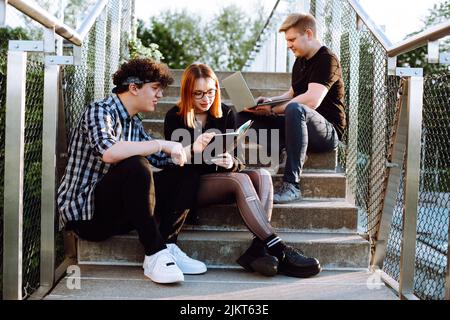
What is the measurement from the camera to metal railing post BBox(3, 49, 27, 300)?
6.97ft

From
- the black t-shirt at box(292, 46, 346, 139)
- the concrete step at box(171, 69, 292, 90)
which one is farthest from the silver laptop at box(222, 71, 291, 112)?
the concrete step at box(171, 69, 292, 90)

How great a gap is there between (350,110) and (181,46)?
18203 mm

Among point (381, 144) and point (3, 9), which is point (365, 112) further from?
point (3, 9)

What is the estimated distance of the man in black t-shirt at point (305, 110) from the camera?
3.16 metres

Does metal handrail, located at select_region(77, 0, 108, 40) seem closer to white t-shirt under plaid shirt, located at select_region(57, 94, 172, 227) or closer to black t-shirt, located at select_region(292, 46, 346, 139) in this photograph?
white t-shirt under plaid shirt, located at select_region(57, 94, 172, 227)

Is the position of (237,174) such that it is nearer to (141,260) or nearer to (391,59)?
(141,260)

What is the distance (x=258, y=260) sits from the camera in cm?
266

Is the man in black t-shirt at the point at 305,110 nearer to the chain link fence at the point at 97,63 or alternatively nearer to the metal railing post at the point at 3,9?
the chain link fence at the point at 97,63

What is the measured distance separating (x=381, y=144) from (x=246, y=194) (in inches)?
34.3

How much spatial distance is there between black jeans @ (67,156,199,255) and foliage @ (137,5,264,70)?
18.8 metres

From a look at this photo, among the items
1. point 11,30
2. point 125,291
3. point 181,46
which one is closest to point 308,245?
point 125,291

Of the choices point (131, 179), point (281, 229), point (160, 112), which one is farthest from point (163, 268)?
point (160, 112)

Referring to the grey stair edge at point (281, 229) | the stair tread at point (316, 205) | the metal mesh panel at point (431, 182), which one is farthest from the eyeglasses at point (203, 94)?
the metal mesh panel at point (431, 182)

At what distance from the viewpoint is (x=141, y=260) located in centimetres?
285
